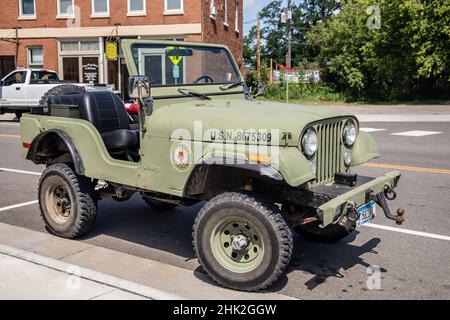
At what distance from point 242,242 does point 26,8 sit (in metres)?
28.7

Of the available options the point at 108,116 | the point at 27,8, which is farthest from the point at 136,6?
the point at 108,116

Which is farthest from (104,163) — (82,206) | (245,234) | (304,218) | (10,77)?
(10,77)

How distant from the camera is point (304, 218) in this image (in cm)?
426

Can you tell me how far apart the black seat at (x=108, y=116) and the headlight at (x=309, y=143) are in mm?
2120

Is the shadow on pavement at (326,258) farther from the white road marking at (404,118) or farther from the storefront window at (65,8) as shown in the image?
the storefront window at (65,8)

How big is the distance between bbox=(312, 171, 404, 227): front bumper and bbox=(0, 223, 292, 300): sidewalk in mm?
788

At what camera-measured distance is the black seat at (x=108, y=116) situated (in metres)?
5.37

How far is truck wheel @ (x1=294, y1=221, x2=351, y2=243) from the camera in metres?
5.29

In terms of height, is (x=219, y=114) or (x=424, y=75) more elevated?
(x=424, y=75)

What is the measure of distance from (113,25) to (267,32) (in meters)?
39.2

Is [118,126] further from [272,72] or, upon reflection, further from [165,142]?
[272,72]

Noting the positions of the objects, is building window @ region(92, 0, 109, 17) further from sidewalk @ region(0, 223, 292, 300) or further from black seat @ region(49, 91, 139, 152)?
sidewalk @ region(0, 223, 292, 300)

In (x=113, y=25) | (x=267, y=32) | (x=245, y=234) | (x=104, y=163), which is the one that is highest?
(x=267, y=32)

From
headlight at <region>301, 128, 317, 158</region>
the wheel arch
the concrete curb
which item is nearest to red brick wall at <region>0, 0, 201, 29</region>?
the wheel arch
